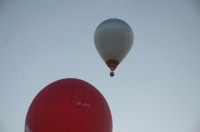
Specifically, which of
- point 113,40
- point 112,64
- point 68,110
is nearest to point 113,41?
Result: point 113,40

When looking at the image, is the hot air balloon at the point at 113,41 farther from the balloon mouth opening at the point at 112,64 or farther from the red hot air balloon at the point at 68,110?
the red hot air balloon at the point at 68,110

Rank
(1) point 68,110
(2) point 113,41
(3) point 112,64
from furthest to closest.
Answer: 1. (3) point 112,64
2. (2) point 113,41
3. (1) point 68,110

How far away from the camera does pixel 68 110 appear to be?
13047 mm

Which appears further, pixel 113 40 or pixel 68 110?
pixel 113 40

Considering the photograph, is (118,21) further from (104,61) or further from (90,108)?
(90,108)

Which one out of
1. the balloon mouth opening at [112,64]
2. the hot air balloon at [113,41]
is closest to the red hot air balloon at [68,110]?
the balloon mouth opening at [112,64]

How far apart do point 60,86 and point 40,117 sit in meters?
1.62

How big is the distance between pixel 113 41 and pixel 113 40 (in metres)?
0.06

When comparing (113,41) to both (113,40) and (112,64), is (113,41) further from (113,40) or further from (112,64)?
(112,64)

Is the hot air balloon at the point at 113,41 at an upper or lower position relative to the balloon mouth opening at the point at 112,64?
upper

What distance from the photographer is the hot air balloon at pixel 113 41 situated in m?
19.0

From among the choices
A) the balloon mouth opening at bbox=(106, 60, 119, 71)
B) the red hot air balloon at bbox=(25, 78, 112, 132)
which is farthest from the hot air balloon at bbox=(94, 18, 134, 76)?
the red hot air balloon at bbox=(25, 78, 112, 132)

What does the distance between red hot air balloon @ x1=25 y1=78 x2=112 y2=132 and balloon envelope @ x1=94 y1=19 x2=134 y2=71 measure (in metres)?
5.16

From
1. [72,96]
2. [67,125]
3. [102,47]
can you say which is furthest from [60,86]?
[102,47]
